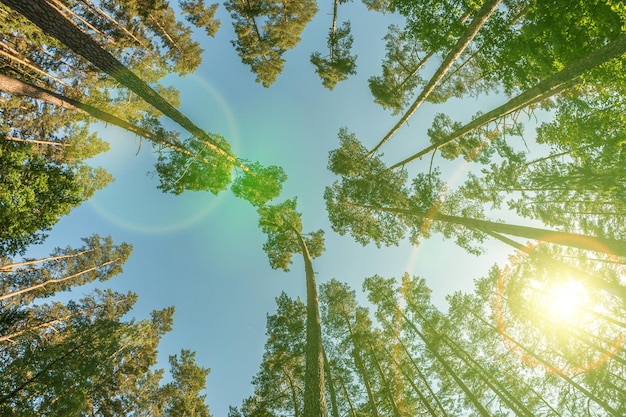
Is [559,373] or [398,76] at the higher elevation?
[398,76]

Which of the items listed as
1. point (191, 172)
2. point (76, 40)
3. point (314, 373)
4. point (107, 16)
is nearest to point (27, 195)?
point (191, 172)

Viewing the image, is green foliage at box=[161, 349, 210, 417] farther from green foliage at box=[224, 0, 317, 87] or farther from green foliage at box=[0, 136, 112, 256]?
green foliage at box=[224, 0, 317, 87]

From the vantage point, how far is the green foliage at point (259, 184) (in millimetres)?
14136

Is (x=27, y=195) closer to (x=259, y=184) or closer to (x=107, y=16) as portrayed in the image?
(x=259, y=184)

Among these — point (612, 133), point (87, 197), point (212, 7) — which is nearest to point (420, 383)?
point (612, 133)

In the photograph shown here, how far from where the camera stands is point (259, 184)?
14.6m

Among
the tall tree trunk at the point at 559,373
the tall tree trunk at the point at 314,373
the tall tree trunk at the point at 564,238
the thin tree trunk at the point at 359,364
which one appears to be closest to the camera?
the tall tree trunk at the point at 564,238

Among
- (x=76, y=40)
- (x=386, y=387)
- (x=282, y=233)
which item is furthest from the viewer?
(x=282, y=233)

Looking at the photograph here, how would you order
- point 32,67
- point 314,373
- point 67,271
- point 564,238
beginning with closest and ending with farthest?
point 564,238
point 314,373
point 32,67
point 67,271

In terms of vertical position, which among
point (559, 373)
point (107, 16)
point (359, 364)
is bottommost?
point (559, 373)

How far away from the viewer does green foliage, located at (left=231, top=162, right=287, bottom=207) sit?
1414cm

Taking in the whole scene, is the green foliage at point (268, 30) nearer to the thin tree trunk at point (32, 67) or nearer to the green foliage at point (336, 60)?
the green foliage at point (336, 60)

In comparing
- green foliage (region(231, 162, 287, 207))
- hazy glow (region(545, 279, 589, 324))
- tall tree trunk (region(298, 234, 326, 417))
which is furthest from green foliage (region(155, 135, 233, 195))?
hazy glow (region(545, 279, 589, 324))

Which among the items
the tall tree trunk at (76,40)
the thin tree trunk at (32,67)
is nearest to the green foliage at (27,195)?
the thin tree trunk at (32,67)
